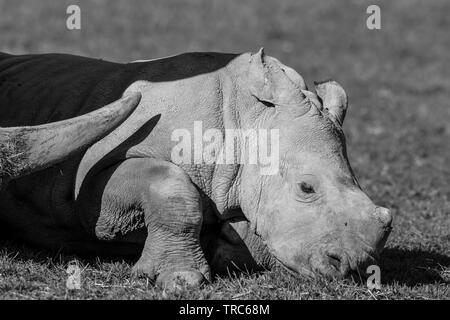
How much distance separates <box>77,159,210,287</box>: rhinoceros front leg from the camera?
19.4 ft

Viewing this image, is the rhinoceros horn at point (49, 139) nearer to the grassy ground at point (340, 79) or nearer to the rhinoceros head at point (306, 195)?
the grassy ground at point (340, 79)

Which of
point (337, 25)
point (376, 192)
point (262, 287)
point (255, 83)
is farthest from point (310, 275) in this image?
point (337, 25)

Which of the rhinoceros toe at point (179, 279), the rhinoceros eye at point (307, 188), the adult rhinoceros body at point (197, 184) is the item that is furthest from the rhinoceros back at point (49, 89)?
the rhinoceros eye at point (307, 188)

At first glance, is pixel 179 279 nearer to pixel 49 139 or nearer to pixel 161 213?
pixel 161 213

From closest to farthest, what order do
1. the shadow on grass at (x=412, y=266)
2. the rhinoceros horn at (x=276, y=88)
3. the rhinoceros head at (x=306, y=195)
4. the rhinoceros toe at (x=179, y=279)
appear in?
the rhinoceros toe at (x=179, y=279) → the rhinoceros head at (x=306, y=195) → the rhinoceros horn at (x=276, y=88) → the shadow on grass at (x=412, y=266)

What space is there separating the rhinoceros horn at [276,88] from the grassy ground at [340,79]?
46.3 inches

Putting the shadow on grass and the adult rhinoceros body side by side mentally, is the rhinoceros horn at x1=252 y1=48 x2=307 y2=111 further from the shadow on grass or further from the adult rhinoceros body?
the shadow on grass

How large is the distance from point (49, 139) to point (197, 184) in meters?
1.03

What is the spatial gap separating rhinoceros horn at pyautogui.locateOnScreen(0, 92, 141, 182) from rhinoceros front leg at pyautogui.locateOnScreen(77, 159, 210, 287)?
36 cm

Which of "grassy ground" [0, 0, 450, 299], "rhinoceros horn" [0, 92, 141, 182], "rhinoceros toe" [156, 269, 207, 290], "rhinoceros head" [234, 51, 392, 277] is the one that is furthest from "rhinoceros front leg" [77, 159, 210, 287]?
"rhinoceros head" [234, 51, 392, 277]

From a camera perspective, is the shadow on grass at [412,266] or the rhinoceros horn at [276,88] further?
the shadow on grass at [412,266]

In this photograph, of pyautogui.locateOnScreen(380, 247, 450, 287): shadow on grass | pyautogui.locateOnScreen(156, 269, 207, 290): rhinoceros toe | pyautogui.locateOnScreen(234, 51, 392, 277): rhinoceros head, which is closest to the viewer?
pyautogui.locateOnScreen(156, 269, 207, 290): rhinoceros toe

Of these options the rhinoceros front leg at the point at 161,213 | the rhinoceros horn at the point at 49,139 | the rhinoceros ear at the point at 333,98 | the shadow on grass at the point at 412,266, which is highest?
the rhinoceros ear at the point at 333,98

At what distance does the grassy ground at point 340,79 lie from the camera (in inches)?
237
